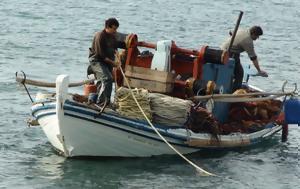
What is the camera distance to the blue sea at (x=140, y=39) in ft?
48.2

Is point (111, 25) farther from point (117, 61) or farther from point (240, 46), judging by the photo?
point (240, 46)

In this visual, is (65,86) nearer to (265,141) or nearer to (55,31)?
(265,141)

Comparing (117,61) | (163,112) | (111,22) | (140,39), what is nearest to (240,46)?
(117,61)

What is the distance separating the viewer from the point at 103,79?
1523 centimetres

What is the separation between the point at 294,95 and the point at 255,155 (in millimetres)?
1441

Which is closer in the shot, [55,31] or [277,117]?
[277,117]

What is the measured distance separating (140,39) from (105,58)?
610 inches

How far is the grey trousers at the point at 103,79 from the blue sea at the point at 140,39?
104 cm

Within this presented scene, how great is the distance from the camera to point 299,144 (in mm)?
18141

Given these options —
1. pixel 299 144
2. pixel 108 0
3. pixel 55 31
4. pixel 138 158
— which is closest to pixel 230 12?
pixel 108 0

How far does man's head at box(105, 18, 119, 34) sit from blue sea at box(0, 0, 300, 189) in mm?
2126


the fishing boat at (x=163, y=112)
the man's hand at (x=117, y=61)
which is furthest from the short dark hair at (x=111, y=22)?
the fishing boat at (x=163, y=112)

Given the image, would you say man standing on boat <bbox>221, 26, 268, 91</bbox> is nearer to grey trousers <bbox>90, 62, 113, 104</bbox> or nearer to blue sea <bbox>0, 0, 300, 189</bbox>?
blue sea <bbox>0, 0, 300, 189</bbox>

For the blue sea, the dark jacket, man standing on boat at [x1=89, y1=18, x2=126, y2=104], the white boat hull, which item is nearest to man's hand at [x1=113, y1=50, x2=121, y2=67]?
man standing on boat at [x1=89, y1=18, x2=126, y2=104]
